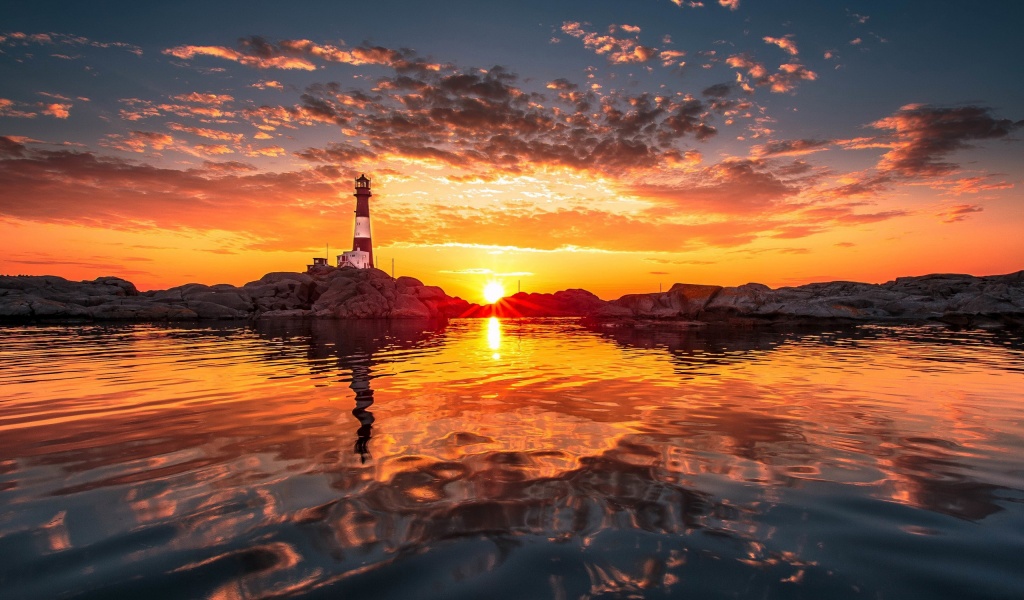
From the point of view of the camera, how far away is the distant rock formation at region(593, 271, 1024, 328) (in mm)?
43375

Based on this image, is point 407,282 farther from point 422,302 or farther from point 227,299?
point 227,299

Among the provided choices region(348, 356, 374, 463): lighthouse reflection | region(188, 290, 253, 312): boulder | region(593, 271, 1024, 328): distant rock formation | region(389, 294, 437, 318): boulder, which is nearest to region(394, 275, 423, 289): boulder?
region(389, 294, 437, 318): boulder

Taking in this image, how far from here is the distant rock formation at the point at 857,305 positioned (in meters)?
43.4

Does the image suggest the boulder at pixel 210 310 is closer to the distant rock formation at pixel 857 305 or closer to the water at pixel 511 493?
the distant rock formation at pixel 857 305

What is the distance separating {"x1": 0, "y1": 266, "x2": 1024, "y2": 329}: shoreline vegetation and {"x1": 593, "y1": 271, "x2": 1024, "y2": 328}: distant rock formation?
100mm

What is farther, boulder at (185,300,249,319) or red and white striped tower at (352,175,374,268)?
red and white striped tower at (352,175,374,268)

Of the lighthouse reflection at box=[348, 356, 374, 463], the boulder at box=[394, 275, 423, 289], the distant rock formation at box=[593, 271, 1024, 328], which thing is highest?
the boulder at box=[394, 275, 423, 289]

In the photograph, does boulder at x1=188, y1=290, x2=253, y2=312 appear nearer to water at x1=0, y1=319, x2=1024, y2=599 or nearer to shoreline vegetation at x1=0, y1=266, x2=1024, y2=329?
shoreline vegetation at x1=0, y1=266, x2=1024, y2=329

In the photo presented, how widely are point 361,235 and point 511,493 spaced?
8663 centimetres

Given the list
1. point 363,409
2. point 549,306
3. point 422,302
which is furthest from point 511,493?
point 549,306

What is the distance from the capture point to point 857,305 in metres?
50.6

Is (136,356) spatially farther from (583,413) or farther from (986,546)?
(986,546)

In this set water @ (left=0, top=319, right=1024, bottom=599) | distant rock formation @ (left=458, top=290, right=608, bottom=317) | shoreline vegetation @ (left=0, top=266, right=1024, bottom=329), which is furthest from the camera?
distant rock formation @ (left=458, top=290, right=608, bottom=317)

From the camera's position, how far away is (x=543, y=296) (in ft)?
472
